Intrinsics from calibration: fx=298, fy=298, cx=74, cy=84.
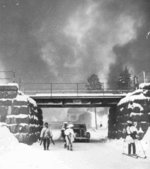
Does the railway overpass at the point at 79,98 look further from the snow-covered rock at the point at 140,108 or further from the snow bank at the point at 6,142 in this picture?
the snow bank at the point at 6,142

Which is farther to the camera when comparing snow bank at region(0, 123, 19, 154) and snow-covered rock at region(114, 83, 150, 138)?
snow-covered rock at region(114, 83, 150, 138)

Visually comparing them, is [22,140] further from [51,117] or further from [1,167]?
[51,117]

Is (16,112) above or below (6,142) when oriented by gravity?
above

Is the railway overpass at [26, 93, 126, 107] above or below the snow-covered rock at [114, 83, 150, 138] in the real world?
above

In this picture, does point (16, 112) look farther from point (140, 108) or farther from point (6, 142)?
point (140, 108)

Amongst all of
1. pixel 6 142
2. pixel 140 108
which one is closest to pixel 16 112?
pixel 6 142

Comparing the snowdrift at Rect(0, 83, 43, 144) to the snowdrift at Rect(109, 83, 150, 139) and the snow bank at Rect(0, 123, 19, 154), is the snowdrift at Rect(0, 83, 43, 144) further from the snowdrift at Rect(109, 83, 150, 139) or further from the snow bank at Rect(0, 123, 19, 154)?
the snowdrift at Rect(109, 83, 150, 139)

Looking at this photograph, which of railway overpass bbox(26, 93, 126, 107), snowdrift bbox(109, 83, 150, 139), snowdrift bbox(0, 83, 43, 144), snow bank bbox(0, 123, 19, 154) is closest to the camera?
snow bank bbox(0, 123, 19, 154)

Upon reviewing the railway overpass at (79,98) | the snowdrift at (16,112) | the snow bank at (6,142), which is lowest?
the snow bank at (6,142)

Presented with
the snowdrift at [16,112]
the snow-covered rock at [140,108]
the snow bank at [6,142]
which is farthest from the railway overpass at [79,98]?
the snow bank at [6,142]

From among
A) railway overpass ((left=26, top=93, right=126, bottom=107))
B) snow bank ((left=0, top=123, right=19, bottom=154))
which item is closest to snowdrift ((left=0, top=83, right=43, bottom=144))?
snow bank ((left=0, top=123, right=19, bottom=154))

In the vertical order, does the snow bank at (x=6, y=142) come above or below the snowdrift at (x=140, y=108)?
below

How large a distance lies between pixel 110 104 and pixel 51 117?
79.5 m

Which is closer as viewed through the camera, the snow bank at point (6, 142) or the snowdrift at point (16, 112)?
the snow bank at point (6, 142)
